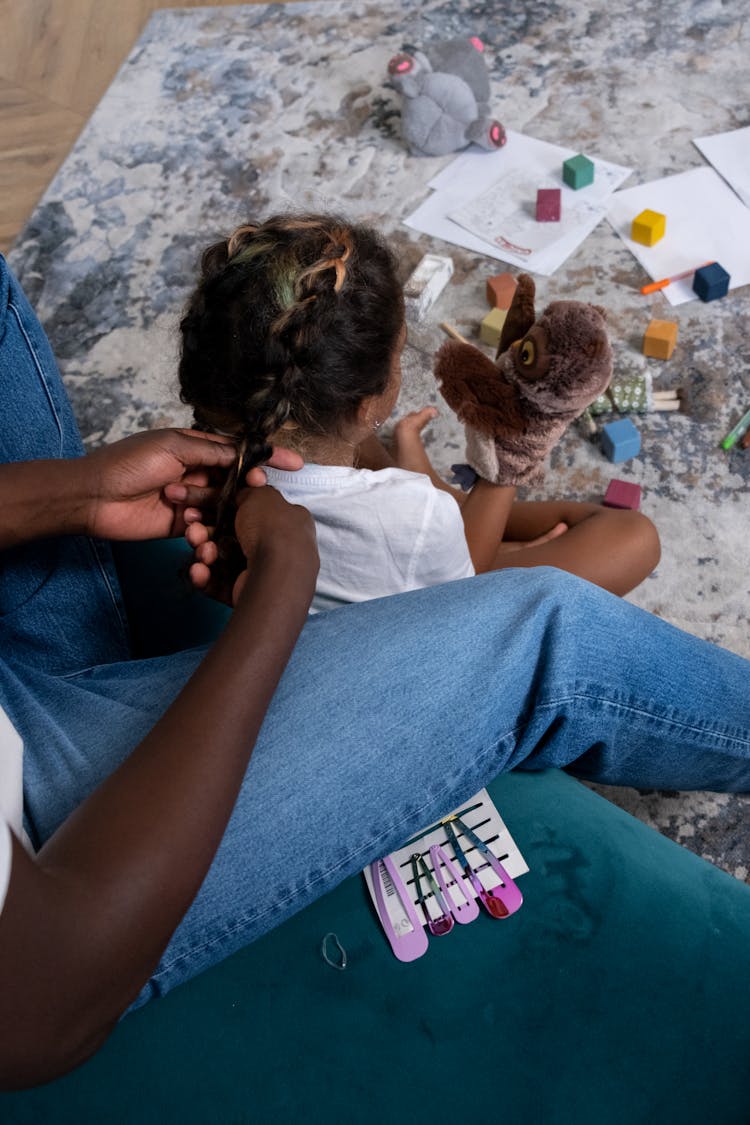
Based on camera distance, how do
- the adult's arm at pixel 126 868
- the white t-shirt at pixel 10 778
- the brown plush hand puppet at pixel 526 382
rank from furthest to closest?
the brown plush hand puppet at pixel 526 382 < the white t-shirt at pixel 10 778 < the adult's arm at pixel 126 868

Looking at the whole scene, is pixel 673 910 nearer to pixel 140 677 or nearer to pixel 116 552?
pixel 140 677

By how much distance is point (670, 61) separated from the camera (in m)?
2.00

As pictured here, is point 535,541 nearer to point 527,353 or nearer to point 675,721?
point 527,353

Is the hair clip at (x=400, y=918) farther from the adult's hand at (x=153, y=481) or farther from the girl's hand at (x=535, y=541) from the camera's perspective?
the girl's hand at (x=535, y=541)

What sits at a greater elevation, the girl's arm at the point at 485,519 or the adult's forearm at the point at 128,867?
the adult's forearm at the point at 128,867

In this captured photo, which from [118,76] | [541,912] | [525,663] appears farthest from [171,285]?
[541,912]

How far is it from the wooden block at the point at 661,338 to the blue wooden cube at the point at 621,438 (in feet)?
0.55

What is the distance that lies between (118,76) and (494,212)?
107cm

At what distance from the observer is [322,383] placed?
3.23 feet

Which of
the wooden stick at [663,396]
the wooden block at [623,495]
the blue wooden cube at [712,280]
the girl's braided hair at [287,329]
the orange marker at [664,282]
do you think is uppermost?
the girl's braided hair at [287,329]

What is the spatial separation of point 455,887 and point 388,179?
1492mm

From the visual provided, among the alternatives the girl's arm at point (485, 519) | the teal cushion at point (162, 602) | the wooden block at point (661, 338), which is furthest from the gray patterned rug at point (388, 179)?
the teal cushion at point (162, 602)

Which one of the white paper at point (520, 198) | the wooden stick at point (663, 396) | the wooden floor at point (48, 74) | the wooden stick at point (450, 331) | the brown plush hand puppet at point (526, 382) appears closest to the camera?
the brown plush hand puppet at point (526, 382)

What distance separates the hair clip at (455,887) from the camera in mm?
835
